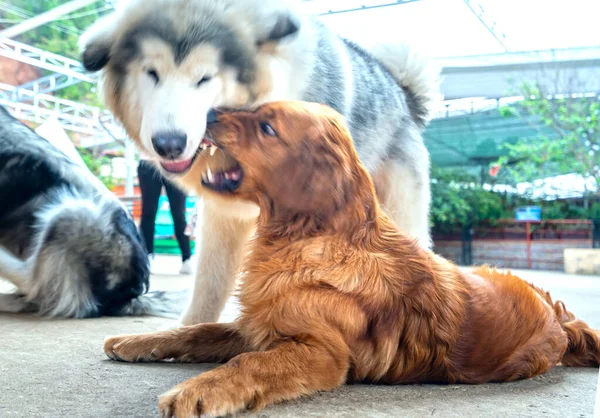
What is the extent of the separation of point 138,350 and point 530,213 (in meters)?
1.04

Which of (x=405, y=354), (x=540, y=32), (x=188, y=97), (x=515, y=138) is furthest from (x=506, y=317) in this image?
(x=188, y=97)

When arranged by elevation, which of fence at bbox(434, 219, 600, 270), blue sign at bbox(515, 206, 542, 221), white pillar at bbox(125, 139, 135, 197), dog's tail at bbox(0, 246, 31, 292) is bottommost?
dog's tail at bbox(0, 246, 31, 292)

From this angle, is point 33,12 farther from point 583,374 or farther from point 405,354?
point 583,374

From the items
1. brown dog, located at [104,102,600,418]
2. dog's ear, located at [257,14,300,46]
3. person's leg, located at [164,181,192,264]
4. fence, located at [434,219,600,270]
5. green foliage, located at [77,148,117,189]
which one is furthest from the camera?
green foliage, located at [77,148,117,189]

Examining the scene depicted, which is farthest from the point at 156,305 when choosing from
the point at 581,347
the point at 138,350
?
the point at 581,347

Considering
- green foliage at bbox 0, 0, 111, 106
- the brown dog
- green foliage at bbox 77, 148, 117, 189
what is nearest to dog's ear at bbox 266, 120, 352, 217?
the brown dog

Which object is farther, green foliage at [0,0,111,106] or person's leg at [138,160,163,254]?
person's leg at [138,160,163,254]

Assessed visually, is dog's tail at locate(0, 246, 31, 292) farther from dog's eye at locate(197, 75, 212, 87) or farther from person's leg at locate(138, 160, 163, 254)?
dog's eye at locate(197, 75, 212, 87)

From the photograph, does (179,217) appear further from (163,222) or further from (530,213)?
(530,213)

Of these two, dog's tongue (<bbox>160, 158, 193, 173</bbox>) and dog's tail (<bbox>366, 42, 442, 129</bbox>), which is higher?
dog's tail (<bbox>366, 42, 442, 129</bbox>)

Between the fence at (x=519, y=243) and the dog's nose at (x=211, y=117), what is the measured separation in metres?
0.69

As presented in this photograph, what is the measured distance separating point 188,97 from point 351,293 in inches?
21.4

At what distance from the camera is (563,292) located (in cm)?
154

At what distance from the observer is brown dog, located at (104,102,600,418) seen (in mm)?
1060
